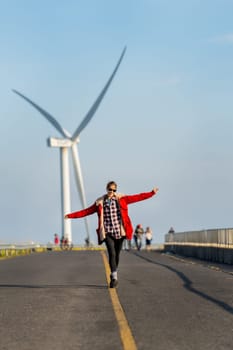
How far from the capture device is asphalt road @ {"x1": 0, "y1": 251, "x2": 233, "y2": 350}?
29.2 feet

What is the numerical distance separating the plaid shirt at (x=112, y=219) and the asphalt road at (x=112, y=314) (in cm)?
104

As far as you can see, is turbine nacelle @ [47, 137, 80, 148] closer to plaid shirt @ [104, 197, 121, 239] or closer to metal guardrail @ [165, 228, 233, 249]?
metal guardrail @ [165, 228, 233, 249]

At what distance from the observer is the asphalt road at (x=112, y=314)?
29.2ft

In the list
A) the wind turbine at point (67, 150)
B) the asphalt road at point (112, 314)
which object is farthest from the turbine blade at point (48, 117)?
the asphalt road at point (112, 314)

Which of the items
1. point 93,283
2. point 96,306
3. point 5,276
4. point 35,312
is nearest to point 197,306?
point 96,306

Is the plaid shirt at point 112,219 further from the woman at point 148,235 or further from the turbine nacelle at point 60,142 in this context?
the turbine nacelle at point 60,142

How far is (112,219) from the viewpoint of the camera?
15.4 metres

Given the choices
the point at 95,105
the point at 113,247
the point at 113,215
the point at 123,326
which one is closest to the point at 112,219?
the point at 113,215

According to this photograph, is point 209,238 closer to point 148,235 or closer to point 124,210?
point 148,235

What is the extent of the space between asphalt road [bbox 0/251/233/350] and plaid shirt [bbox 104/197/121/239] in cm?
104

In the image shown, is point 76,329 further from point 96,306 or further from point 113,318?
point 96,306

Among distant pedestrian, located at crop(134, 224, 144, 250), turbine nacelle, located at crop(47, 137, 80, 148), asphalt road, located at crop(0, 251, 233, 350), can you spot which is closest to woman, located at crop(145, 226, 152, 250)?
distant pedestrian, located at crop(134, 224, 144, 250)

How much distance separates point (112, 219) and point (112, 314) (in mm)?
4260

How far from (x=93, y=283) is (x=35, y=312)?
546 cm
